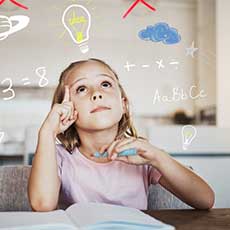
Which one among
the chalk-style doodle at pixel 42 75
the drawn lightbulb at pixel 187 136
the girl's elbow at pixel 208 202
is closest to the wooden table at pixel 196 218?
the girl's elbow at pixel 208 202

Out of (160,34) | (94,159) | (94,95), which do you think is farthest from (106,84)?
(160,34)

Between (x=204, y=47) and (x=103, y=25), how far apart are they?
776mm

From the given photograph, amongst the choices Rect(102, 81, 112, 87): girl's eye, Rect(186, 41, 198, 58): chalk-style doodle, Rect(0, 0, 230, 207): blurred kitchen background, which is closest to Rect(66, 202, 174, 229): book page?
Rect(102, 81, 112, 87): girl's eye

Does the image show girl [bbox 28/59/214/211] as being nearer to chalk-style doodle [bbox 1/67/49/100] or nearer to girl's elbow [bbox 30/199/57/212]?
girl's elbow [bbox 30/199/57/212]

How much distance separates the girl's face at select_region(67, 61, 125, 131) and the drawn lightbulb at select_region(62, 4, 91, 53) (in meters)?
2.10

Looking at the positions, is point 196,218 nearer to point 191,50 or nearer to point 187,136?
point 187,136

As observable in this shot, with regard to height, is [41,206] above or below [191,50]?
below

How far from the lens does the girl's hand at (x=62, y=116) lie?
964 millimetres

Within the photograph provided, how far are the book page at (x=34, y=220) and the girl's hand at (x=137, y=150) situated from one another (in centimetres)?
20

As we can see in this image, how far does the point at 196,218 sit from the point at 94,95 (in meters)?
0.37

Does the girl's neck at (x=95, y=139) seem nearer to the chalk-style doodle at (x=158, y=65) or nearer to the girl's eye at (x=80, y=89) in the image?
the girl's eye at (x=80, y=89)

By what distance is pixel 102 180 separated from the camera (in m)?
1.00

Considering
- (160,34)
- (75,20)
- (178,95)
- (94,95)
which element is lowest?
(94,95)

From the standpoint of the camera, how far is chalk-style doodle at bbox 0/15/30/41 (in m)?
3.07
